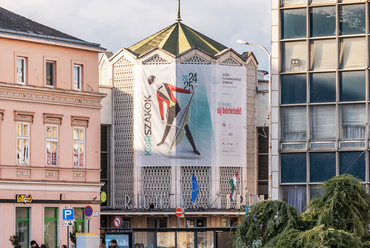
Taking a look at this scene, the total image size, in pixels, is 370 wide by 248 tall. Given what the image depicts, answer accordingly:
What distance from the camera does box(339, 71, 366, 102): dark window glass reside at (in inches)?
1519

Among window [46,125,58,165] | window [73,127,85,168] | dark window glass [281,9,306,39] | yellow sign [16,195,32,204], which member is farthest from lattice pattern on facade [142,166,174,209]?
dark window glass [281,9,306,39]

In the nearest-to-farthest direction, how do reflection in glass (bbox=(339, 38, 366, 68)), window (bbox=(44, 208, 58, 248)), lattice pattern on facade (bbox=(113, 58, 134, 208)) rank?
reflection in glass (bbox=(339, 38, 366, 68)), window (bbox=(44, 208, 58, 248)), lattice pattern on facade (bbox=(113, 58, 134, 208))

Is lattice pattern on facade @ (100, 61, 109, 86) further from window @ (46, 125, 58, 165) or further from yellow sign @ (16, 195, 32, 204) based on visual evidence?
yellow sign @ (16, 195, 32, 204)

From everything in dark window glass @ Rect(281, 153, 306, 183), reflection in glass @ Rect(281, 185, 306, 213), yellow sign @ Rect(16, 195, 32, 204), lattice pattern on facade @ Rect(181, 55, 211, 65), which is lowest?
yellow sign @ Rect(16, 195, 32, 204)

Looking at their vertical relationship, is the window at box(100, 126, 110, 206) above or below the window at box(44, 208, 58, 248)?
above

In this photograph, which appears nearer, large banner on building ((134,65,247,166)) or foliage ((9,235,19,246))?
foliage ((9,235,19,246))

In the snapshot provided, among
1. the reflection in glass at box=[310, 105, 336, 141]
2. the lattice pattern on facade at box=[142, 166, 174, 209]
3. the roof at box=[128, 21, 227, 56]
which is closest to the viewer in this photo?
the reflection in glass at box=[310, 105, 336, 141]

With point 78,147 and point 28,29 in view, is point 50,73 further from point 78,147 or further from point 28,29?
point 78,147

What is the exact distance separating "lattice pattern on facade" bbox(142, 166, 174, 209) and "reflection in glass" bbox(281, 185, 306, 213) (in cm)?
2249

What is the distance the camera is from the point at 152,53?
204 feet

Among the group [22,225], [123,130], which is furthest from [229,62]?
[22,225]

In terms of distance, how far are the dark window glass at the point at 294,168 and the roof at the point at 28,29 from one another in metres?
17.0

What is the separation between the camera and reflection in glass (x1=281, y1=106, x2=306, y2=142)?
39312mm

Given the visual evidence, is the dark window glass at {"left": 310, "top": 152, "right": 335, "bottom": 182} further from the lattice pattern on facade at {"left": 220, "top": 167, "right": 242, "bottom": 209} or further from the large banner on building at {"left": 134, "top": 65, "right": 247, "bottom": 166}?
the lattice pattern on facade at {"left": 220, "top": 167, "right": 242, "bottom": 209}
